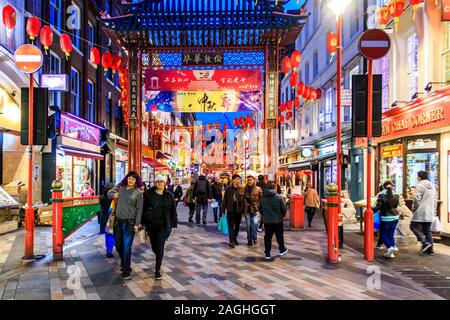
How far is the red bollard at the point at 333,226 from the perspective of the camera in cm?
796

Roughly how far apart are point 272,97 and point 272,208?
18.5 ft

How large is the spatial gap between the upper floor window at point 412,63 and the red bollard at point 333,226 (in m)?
6.79

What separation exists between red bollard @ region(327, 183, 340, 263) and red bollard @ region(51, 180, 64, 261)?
5555mm

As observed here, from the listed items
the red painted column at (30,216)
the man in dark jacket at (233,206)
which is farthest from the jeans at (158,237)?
the man in dark jacket at (233,206)

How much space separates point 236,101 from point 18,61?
7.29 m

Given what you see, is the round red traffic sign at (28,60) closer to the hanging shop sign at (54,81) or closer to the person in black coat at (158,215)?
the hanging shop sign at (54,81)

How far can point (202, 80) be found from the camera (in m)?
13.8

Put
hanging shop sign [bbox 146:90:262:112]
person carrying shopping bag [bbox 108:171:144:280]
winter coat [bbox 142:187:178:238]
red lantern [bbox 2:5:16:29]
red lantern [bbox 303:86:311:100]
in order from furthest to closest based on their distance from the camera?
red lantern [bbox 303:86:311:100] → hanging shop sign [bbox 146:90:262:112] → red lantern [bbox 2:5:16:29] → winter coat [bbox 142:187:178:238] → person carrying shopping bag [bbox 108:171:144:280]

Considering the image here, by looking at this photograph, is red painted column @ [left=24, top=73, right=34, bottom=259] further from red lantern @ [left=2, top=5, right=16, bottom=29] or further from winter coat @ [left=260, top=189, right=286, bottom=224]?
winter coat @ [left=260, top=189, right=286, bottom=224]

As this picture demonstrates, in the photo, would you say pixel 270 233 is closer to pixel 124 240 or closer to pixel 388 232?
pixel 388 232

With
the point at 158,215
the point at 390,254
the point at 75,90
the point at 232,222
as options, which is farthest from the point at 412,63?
the point at 75,90

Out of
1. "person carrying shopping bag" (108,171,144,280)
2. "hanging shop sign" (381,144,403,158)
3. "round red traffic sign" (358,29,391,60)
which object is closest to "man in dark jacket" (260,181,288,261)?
"person carrying shopping bag" (108,171,144,280)

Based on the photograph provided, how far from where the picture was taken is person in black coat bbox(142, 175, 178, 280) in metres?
6.82
